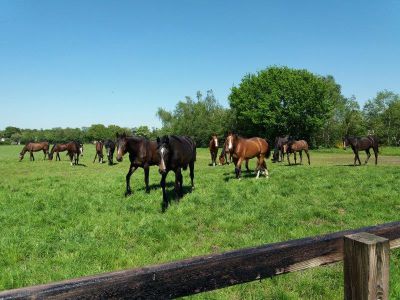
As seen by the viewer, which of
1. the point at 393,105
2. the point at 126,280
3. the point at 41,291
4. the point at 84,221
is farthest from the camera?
the point at 393,105

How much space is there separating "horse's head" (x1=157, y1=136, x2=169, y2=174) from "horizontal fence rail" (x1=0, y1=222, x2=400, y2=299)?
8950mm

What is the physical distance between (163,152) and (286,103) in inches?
2230

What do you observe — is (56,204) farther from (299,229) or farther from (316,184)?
(316,184)

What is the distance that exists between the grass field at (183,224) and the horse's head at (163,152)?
1244 millimetres

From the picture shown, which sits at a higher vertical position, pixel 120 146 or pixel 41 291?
pixel 120 146

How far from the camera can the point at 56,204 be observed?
11383 millimetres

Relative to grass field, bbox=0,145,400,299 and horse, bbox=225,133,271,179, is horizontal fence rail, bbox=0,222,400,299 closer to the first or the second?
grass field, bbox=0,145,400,299

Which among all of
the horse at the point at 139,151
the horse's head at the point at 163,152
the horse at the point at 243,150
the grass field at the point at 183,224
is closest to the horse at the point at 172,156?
the horse's head at the point at 163,152

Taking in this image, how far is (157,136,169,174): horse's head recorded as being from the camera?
11.1 metres

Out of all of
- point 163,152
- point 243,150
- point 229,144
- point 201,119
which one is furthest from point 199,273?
point 201,119

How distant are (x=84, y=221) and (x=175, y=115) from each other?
100007 mm

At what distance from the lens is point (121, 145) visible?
44.3 ft

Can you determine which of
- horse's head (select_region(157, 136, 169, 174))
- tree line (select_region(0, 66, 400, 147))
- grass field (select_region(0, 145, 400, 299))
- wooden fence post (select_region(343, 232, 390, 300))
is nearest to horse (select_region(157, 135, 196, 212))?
horse's head (select_region(157, 136, 169, 174))

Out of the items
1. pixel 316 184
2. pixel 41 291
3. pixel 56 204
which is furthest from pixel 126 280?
pixel 316 184
